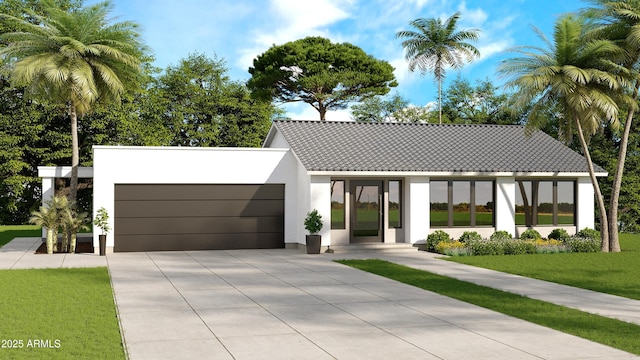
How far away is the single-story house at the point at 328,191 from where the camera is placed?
70.0 feet

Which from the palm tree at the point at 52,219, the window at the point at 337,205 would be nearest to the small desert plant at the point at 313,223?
the window at the point at 337,205

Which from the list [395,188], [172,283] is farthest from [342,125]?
[172,283]

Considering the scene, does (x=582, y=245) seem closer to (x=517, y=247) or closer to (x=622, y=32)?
(x=517, y=247)

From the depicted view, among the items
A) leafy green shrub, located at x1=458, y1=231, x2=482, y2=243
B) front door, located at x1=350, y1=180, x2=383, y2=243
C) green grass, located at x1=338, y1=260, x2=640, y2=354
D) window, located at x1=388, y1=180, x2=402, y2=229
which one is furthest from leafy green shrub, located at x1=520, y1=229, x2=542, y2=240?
green grass, located at x1=338, y1=260, x2=640, y2=354

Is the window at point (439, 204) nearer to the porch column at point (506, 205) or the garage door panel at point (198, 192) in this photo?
the porch column at point (506, 205)

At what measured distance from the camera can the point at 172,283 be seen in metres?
13.8

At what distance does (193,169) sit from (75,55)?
5.76 meters

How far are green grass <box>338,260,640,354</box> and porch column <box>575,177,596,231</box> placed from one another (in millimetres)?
11094

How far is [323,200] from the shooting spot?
21.4m

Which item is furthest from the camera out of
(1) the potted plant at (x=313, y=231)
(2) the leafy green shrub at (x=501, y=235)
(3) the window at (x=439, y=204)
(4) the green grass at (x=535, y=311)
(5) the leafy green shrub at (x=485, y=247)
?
(3) the window at (x=439, y=204)

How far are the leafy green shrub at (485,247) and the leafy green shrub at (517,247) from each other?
16 cm

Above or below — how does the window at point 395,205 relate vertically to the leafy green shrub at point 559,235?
above

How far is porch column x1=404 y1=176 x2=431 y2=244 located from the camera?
874 inches

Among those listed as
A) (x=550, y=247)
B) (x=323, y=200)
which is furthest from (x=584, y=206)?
(x=323, y=200)
